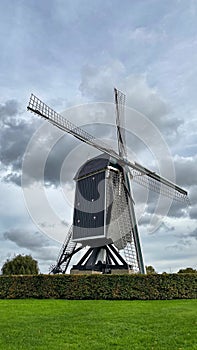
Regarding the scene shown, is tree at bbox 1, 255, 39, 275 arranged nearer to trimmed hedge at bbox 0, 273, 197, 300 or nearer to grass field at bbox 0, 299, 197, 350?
trimmed hedge at bbox 0, 273, 197, 300

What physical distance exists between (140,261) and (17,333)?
1526 centimetres

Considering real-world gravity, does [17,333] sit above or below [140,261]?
below

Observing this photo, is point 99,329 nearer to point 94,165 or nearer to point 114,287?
point 114,287

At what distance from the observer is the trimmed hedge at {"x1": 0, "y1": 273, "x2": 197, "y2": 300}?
16.2 metres

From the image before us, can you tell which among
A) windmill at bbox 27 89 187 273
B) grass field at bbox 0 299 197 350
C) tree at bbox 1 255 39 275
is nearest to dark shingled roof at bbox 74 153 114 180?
windmill at bbox 27 89 187 273

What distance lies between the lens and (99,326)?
29.7 feet

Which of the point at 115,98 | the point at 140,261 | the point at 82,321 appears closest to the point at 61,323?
the point at 82,321

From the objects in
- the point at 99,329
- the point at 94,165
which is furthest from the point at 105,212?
the point at 99,329

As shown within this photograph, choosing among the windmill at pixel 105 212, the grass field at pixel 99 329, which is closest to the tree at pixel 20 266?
the windmill at pixel 105 212

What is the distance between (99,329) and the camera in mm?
8609

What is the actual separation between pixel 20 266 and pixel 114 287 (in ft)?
80.0

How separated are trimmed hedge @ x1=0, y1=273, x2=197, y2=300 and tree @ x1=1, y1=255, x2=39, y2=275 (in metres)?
21.1

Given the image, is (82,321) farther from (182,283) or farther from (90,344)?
(182,283)

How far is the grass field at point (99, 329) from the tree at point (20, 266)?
27.1 meters
